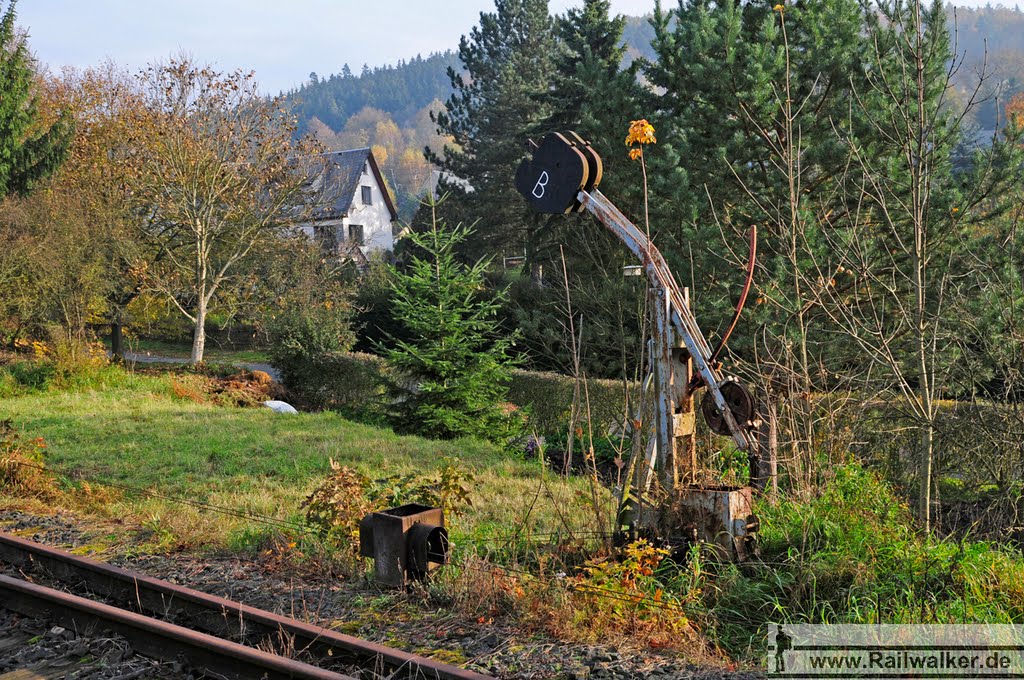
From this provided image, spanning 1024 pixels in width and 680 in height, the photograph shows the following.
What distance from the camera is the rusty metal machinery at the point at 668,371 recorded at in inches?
225

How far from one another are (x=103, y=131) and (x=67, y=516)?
2070 centimetres

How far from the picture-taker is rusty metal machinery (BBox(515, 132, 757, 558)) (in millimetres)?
5727

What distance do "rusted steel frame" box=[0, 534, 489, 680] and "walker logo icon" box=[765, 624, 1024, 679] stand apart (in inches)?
68.9

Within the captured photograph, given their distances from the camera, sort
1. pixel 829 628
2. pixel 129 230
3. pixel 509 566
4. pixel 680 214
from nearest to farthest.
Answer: pixel 829 628 < pixel 509 566 < pixel 680 214 < pixel 129 230

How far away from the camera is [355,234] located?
132 ft

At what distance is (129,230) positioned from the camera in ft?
72.0

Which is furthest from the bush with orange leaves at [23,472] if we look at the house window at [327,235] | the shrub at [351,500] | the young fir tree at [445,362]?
the house window at [327,235]

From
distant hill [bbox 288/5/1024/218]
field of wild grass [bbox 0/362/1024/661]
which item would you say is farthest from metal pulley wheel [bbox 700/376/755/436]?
distant hill [bbox 288/5/1024/218]

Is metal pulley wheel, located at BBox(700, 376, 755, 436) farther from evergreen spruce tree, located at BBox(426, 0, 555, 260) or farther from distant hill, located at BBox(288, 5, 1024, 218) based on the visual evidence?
distant hill, located at BBox(288, 5, 1024, 218)

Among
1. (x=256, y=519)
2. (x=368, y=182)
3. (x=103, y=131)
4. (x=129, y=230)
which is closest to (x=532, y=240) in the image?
(x=129, y=230)

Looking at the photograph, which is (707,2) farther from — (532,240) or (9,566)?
(9,566)

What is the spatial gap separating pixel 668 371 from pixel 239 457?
6.95 meters

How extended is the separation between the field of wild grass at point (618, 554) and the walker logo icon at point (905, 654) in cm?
22

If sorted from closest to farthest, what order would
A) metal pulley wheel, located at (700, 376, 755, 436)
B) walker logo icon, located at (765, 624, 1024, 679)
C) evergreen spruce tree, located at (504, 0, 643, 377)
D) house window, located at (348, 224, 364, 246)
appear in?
walker logo icon, located at (765, 624, 1024, 679), metal pulley wheel, located at (700, 376, 755, 436), evergreen spruce tree, located at (504, 0, 643, 377), house window, located at (348, 224, 364, 246)
